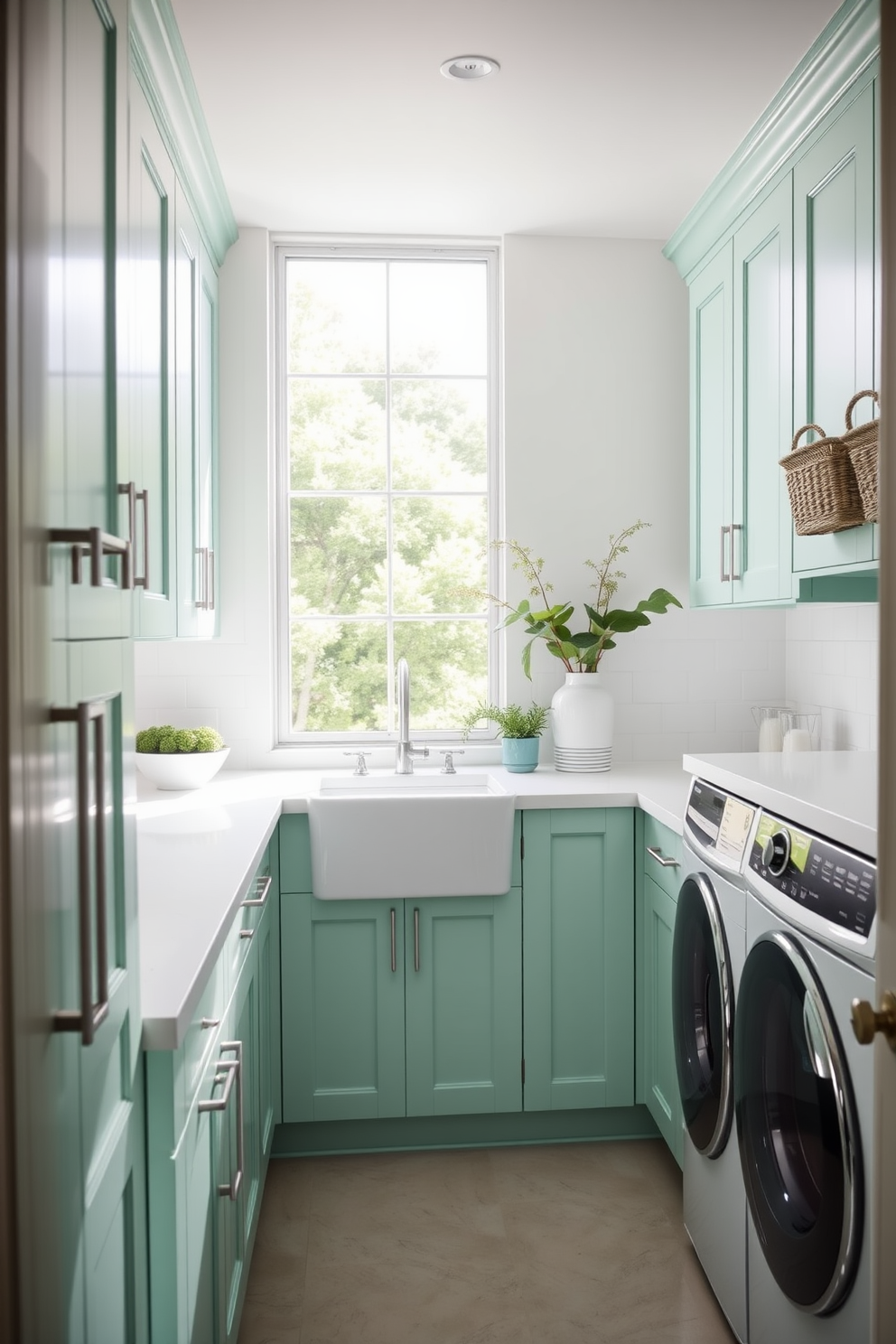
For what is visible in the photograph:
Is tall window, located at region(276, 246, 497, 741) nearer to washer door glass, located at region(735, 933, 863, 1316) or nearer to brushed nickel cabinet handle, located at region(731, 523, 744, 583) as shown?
brushed nickel cabinet handle, located at region(731, 523, 744, 583)

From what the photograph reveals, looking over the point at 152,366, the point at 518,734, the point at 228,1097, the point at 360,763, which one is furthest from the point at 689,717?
the point at 228,1097

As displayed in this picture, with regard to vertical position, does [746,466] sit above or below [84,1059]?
above

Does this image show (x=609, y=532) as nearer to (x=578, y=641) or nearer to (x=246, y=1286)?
(x=578, y=641)

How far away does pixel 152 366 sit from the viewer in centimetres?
199

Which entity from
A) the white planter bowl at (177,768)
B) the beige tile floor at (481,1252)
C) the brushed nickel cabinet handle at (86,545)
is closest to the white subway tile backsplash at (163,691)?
the white planter bowl at (177,768)

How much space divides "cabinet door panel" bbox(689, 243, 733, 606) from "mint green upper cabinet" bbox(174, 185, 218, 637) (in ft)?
4.52

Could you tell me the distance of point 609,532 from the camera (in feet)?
10.7

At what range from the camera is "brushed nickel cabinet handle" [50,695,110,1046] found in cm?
86

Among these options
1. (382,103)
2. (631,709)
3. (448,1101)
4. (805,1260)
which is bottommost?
(448,1101)

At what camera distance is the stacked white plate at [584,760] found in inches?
118

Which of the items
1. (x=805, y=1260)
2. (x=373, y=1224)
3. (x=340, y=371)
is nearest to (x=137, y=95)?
(x=340, y=371)

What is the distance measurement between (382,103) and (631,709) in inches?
73.2

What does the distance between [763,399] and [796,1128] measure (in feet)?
5.33

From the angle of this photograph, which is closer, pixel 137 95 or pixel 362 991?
pixel 137 95
